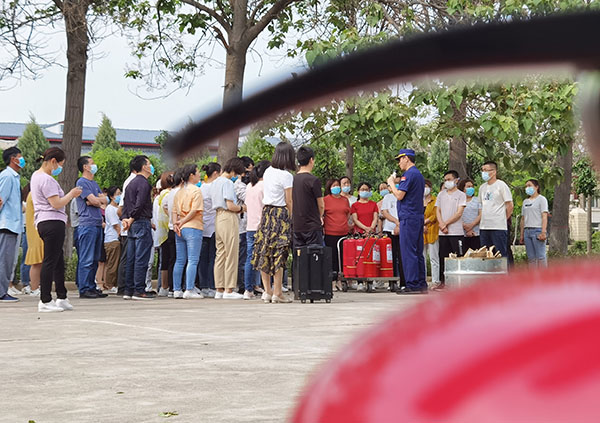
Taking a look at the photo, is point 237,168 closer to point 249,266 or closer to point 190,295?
point 249,266

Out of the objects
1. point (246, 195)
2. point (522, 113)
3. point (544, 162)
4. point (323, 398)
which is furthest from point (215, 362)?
point (544, 162)

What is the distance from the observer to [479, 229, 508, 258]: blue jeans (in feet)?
43.7

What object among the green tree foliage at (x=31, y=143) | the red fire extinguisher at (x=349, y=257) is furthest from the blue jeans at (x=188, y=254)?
the green tree foliage at (x=31, y=143)

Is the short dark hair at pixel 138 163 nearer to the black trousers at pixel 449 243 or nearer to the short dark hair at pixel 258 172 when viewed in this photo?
the short dark hair at pixel 258 172

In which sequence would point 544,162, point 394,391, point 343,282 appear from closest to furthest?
1. point 394,391
2. point 343,282
3. point 544,162

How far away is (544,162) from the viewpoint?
52.7 feet

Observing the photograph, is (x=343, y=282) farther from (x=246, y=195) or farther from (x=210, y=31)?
(x=210, y=31)

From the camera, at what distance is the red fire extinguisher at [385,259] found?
46.3ft

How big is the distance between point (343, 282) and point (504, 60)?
14.6 metres

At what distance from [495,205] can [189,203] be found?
178 inches

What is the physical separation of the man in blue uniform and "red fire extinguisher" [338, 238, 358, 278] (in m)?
1.69

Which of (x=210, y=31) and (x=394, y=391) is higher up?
(x=210, y=31)

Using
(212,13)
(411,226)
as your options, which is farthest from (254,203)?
(212,13)

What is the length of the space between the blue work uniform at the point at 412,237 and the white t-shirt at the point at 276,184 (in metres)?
2.20
